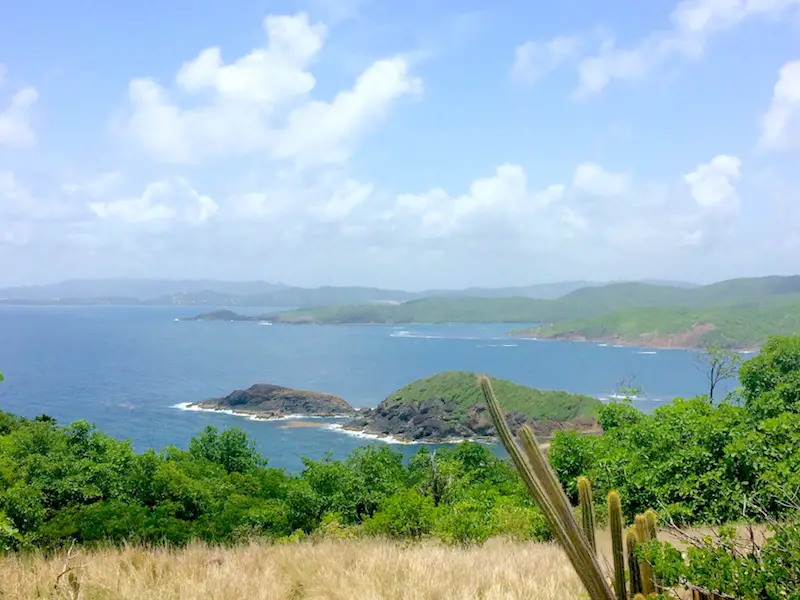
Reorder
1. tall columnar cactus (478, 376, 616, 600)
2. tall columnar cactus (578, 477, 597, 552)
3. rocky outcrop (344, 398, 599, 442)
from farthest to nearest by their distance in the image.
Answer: rocky outcrop (344, 398, 599, 442)
tall columnar cactus (578, 477, 597, 552)
tall columnar cactus (478, 376, 616, 600)

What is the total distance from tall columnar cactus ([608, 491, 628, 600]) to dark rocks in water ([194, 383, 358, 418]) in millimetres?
82117

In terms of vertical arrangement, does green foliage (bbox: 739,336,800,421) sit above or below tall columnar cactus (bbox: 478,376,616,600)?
below

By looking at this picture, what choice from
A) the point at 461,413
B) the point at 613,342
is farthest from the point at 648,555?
the point at 613,342

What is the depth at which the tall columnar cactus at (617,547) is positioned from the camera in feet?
12.9

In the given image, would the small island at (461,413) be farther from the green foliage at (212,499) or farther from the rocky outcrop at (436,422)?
the green foliage at (212,499)

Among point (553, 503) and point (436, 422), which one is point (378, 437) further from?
point (553, 503)

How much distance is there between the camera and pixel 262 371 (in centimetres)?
11700

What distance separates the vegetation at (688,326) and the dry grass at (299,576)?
141772 mm

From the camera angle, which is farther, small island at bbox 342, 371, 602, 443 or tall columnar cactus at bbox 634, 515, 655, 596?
small island at bbox 342, 371, 602, 443

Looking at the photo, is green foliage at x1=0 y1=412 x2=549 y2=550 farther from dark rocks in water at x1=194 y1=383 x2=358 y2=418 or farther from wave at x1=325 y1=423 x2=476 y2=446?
dark rocks in water at x1=194 y1=383 x2=358 y2=418

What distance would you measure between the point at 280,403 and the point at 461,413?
2710cm

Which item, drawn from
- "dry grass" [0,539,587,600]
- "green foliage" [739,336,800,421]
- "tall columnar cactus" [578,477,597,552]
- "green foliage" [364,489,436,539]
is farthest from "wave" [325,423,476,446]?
"tall columnar cactus" [578,477,597,552]

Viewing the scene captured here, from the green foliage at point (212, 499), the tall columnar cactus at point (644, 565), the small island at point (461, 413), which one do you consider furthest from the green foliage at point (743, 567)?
the small island at point (461, 413)

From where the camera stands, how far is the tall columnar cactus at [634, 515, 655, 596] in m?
4.04
